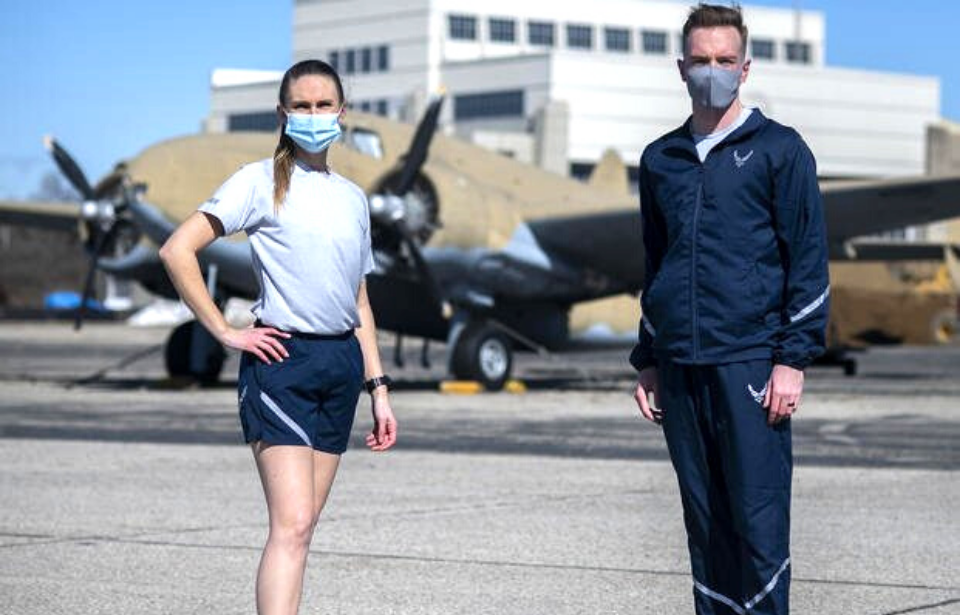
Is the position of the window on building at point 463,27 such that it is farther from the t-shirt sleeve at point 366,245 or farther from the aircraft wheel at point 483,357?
the t-shirt sleeve at point 366,245

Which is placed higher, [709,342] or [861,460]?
[709,342]

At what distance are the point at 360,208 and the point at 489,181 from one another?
22686 millimetres

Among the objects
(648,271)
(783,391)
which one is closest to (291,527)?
(648,271)

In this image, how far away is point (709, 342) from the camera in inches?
232

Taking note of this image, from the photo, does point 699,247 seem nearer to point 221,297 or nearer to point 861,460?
point 861,460

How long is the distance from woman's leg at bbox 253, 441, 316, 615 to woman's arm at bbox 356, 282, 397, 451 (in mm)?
398

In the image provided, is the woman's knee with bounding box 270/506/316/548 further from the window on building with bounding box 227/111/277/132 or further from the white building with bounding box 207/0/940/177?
the white building with bounding box 207/0/940/177

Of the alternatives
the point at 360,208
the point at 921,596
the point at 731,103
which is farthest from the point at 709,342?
the point at 921,596

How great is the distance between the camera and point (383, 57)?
107 m

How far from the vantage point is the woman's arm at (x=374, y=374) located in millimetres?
6531

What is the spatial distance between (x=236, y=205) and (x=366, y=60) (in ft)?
339

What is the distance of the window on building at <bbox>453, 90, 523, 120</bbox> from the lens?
101m

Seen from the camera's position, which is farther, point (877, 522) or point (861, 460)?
point (861, 460)

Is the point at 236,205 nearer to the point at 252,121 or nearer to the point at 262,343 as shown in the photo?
the point at 262,343
